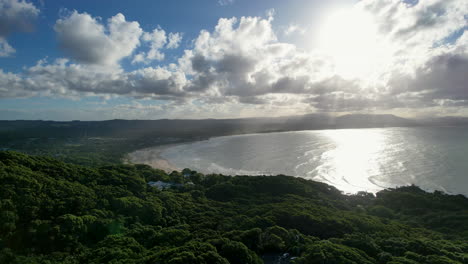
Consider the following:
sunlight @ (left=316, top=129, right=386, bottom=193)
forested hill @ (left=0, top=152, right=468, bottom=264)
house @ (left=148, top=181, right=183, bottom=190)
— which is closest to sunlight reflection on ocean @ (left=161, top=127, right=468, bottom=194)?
sunlight @ (left=316, top=129, right=386, bottom=193)

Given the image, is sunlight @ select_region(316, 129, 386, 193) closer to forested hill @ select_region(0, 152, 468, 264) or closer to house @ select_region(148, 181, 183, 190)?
forested hill @ select_region(0, 152, 468, 264)

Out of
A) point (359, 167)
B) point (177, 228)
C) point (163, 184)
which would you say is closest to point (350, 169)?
point (359, 167)

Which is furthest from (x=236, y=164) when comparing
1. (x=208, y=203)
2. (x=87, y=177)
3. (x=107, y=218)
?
(x=107, y=218)

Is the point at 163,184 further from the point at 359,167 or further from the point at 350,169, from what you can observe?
the point at 359,167

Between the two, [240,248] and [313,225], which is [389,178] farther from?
[240,248]

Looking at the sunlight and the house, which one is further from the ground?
the house

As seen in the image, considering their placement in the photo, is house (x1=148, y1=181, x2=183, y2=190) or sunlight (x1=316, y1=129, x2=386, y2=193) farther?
sunlight (x1=316, y1=129, x2=386, y2=193)

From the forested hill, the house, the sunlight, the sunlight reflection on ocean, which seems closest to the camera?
the forested hill

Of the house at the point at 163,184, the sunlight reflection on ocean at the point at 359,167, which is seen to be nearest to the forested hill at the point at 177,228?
the house at the point at 163,184
